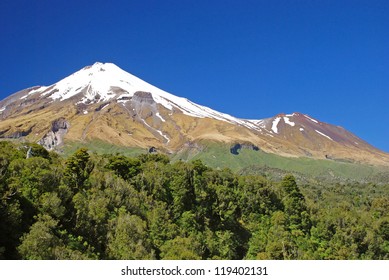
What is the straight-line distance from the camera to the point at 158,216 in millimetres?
47625

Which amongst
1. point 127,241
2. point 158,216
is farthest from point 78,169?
point 127,241

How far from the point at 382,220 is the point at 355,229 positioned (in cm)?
777

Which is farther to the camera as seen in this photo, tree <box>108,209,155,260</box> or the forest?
tree <box>108,209,155,260</box>

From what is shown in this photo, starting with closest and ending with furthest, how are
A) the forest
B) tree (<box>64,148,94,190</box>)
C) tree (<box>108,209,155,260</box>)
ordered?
the forest
tree (<box>108,209,155,260</box>)
tree (<box>64,148,94,190</box>)

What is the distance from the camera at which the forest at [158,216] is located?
106ft

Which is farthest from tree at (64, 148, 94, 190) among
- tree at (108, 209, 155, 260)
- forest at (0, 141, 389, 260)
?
tree at (108, 209, 155, 260)

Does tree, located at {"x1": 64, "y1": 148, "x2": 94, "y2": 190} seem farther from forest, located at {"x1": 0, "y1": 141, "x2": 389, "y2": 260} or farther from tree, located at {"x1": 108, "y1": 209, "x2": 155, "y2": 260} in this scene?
tree, located at {"x1": 108, "y1": 209, "x2": 155, "y2": 260}

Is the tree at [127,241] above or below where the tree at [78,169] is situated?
below

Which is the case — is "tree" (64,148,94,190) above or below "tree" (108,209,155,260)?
above

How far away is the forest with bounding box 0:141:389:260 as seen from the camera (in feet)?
106

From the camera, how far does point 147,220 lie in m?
47.6

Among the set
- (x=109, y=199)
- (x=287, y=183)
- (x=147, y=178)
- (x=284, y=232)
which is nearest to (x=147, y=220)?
(x=109, y=199)

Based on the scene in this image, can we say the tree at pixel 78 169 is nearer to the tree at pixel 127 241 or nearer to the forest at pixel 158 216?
the forest at pixel 158 216

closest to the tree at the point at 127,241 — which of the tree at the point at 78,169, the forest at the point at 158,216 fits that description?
the forest at the point at 158,216
